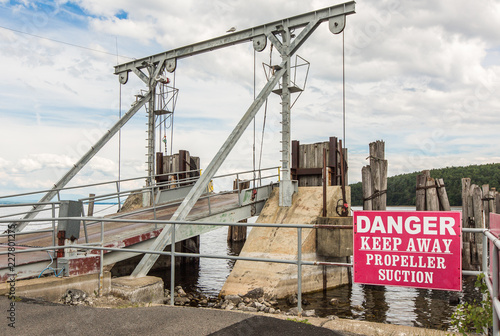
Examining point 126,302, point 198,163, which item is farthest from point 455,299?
point 198,163

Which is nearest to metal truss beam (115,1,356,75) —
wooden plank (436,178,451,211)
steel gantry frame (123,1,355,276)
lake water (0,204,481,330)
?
steel gantry frame (123,1,355,276)

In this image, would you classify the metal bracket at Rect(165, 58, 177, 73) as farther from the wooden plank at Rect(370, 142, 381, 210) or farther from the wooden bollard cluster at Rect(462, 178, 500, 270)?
the wooden bollard cluster at Rect(462, 178, 500, 270)

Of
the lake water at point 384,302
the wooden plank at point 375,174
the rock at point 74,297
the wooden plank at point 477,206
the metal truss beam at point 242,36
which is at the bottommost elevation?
the lake water at point 384,302

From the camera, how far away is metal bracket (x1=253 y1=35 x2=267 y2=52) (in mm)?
14648

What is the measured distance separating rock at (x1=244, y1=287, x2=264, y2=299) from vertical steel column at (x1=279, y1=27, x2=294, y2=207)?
3.81 meters

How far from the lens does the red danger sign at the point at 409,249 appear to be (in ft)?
17.3

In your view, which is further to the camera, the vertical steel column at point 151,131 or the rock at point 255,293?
the vertical steel column at point 151,131

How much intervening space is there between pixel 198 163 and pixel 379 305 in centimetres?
1032

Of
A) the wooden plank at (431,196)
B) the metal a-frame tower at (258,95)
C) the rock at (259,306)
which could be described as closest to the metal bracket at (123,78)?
the metal a-frame tower at (258,95)

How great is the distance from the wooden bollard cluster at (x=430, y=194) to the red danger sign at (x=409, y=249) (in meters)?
9.16

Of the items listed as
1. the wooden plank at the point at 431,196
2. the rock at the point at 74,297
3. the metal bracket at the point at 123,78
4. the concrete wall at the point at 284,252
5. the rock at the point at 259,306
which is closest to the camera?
the rock at the point at 74,297

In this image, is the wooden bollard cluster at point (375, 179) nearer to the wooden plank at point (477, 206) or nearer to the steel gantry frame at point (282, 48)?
the steel gantry frame at point (282, 48)

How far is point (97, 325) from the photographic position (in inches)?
197

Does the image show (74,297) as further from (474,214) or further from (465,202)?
(465,202)
